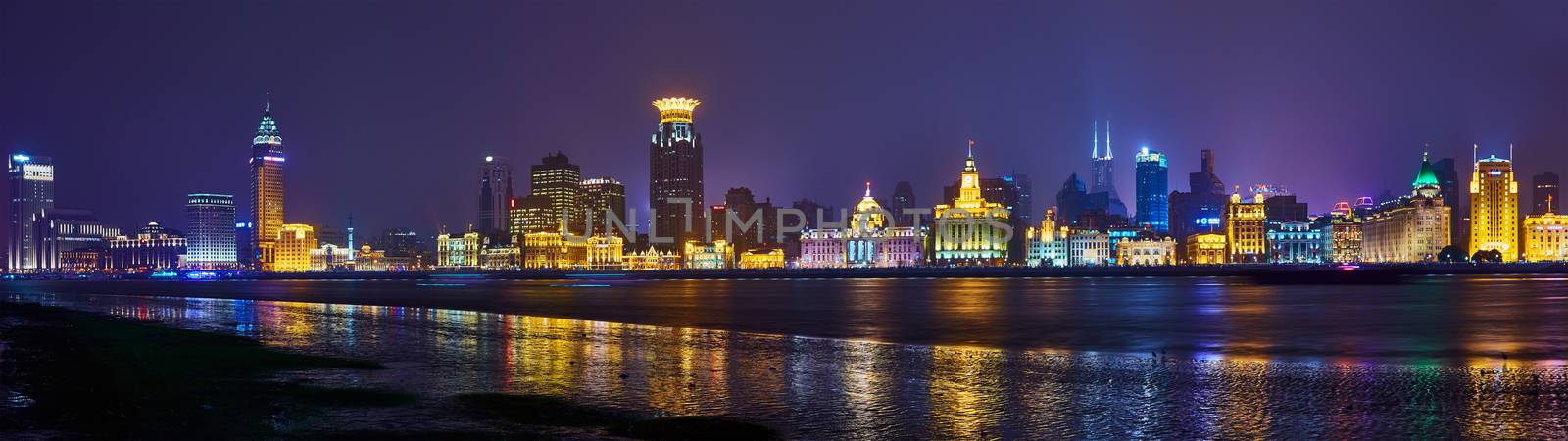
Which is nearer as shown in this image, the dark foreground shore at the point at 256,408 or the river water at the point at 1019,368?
the dark foreground shore at the point at 256,408

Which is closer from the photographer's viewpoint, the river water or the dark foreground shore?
the dark foreground shore

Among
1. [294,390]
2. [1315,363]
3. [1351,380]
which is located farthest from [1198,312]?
[294,390]

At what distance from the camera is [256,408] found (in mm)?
15742

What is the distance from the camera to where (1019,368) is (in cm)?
2109

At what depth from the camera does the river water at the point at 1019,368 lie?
14031 millimetres

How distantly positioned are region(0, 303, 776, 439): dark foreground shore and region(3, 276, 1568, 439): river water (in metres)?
1.16

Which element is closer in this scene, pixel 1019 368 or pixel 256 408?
pixel 256 408

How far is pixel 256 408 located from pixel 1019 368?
13.1 meters

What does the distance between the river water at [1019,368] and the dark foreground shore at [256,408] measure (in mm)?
1158

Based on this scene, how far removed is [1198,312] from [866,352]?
24014 millimetres

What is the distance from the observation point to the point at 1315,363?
21625mm

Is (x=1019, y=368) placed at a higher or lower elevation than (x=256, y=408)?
lower

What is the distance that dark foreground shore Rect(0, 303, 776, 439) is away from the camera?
13.4 m

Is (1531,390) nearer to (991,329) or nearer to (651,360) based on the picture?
(651,360)
